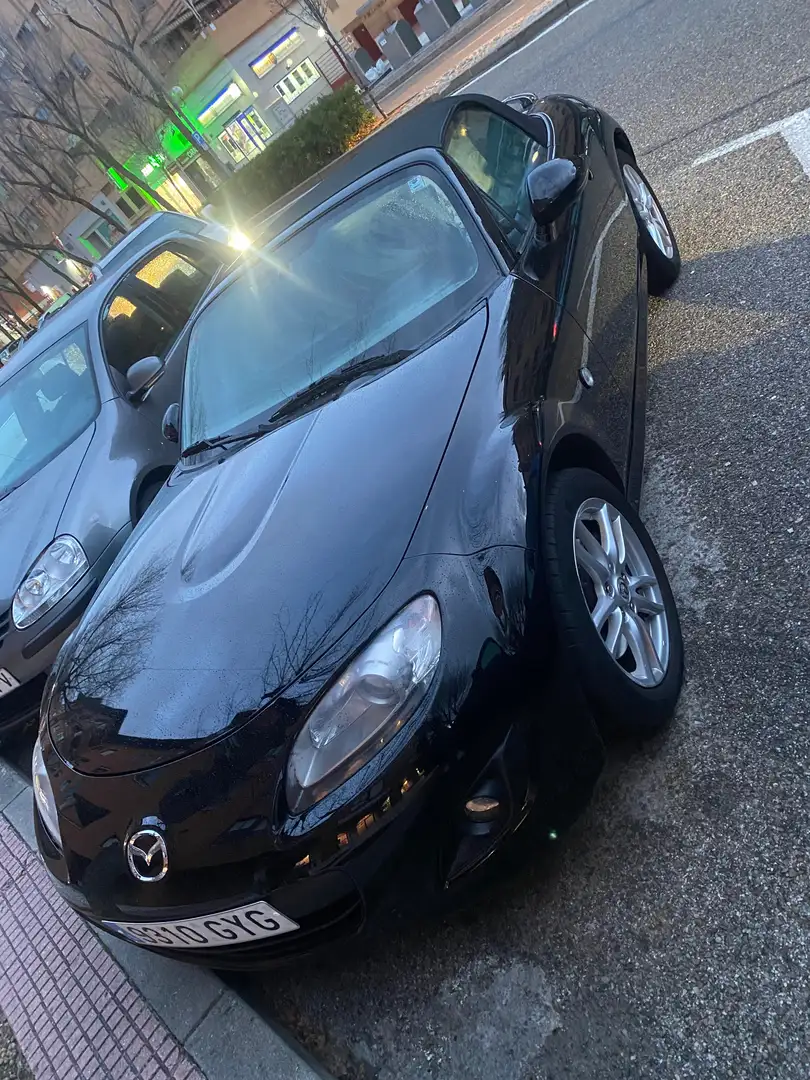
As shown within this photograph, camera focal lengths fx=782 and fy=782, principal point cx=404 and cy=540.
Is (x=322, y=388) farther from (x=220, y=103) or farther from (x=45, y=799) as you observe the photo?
(x=220, y=103)

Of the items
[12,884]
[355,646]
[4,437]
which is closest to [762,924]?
[355,646]

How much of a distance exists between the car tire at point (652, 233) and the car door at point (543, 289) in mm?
628

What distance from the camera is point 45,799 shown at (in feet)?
7.05

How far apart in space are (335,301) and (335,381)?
38 cm

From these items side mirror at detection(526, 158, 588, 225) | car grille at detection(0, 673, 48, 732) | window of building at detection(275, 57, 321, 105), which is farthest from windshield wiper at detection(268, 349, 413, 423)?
window of building at detection(275, 57, 321, 105)

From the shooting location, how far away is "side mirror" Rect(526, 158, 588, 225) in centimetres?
256

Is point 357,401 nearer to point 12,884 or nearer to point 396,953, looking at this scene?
point 396,953

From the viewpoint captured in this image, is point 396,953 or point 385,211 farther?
point 385,211

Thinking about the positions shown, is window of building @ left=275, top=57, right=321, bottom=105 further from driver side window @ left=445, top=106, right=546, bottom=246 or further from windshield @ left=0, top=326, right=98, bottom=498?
driver side window @ left=445, top=106, right=546, bottom=246

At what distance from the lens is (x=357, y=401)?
2.35 metres

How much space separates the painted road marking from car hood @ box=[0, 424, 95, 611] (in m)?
4.12

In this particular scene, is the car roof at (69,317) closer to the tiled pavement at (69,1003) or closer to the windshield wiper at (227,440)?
the windshield wiper at (227,440)

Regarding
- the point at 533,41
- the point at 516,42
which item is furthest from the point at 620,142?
the point at 516,42

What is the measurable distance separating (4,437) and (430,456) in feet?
12.0
